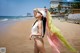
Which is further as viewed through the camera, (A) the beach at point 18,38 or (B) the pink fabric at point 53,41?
(A) the beach at point 18,38

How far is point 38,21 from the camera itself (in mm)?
2328

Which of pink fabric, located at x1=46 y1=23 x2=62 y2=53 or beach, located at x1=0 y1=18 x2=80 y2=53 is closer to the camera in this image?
pink fabric, located at x1=46 y1=23 x2=62 y2=53

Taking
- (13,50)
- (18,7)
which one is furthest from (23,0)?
(13,50)

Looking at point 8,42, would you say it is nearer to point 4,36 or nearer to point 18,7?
point 4,36

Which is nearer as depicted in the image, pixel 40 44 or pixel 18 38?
pixel 40 44

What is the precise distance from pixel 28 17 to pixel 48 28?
31 cm

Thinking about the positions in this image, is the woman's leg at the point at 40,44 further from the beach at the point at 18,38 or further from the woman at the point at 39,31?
the beach at the point at 18,38

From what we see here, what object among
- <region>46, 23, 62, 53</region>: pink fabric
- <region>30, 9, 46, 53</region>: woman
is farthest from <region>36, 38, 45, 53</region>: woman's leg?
<region>46, 23, 62, 53</region>: pink fabric

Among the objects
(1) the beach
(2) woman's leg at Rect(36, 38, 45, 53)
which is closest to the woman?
(2) woman's leg at Rect(36, 38, 45, 53)

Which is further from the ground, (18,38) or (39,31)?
(39,31)

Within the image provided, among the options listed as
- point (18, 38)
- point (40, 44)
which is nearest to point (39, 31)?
point (40, 44)

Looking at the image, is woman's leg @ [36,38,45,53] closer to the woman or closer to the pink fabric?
the woman

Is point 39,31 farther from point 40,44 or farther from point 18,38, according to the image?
point 18,38

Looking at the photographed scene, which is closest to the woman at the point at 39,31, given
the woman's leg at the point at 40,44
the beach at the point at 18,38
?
the woman's leg at the point at 40,44
